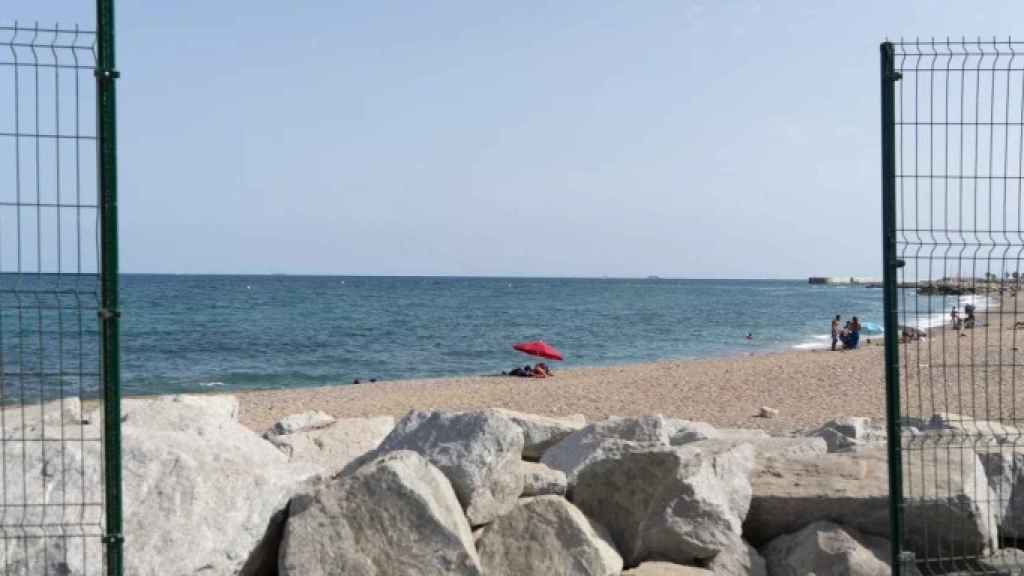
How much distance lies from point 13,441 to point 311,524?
64.9 inches

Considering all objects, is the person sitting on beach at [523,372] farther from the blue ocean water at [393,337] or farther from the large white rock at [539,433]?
the large white rock at [539,433]

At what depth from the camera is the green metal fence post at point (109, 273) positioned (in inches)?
167

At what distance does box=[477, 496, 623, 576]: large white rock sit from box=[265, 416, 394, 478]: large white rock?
217 centimetres

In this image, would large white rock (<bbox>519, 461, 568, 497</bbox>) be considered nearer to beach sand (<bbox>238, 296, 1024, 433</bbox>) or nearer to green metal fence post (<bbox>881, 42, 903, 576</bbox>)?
green metal fence post (<bbox>881, 42, 903, 576</bbox>)

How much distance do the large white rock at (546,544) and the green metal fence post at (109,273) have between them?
1854mm

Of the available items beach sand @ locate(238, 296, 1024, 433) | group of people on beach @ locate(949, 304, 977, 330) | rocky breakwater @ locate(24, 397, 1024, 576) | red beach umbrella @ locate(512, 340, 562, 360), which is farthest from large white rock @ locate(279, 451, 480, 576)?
red beach umbrella @ locate(512, 340, 562, 360)

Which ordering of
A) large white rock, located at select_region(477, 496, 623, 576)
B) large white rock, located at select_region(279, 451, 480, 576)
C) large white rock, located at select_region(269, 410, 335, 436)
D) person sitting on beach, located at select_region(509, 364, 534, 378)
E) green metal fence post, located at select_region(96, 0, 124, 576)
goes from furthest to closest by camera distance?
person sitting on beach, located at select_region(509, 364, 534, 378), large white rock, located at select_region(269, 410, 335, 436), large white rock, located at select_region(477, 496, 623, 576), large white rock, located at select_region(279, 451, 480, 576), green metal fence post, located at select_region(96, 0, 124, 576)

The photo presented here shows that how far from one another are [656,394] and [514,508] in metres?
14.5

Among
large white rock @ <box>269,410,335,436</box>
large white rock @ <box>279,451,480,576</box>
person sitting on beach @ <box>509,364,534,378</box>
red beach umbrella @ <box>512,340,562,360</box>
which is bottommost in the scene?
person sitting on beach @ <box>509,364,534,378</box>

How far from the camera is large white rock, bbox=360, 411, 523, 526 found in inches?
210

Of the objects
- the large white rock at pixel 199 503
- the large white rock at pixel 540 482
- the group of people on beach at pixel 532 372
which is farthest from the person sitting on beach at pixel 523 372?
the large white rock at pixel 199 503

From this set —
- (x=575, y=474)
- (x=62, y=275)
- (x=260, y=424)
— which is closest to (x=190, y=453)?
(x=62, y=275)

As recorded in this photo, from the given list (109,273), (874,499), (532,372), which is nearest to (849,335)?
(532,372)

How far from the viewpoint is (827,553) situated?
5156mm
